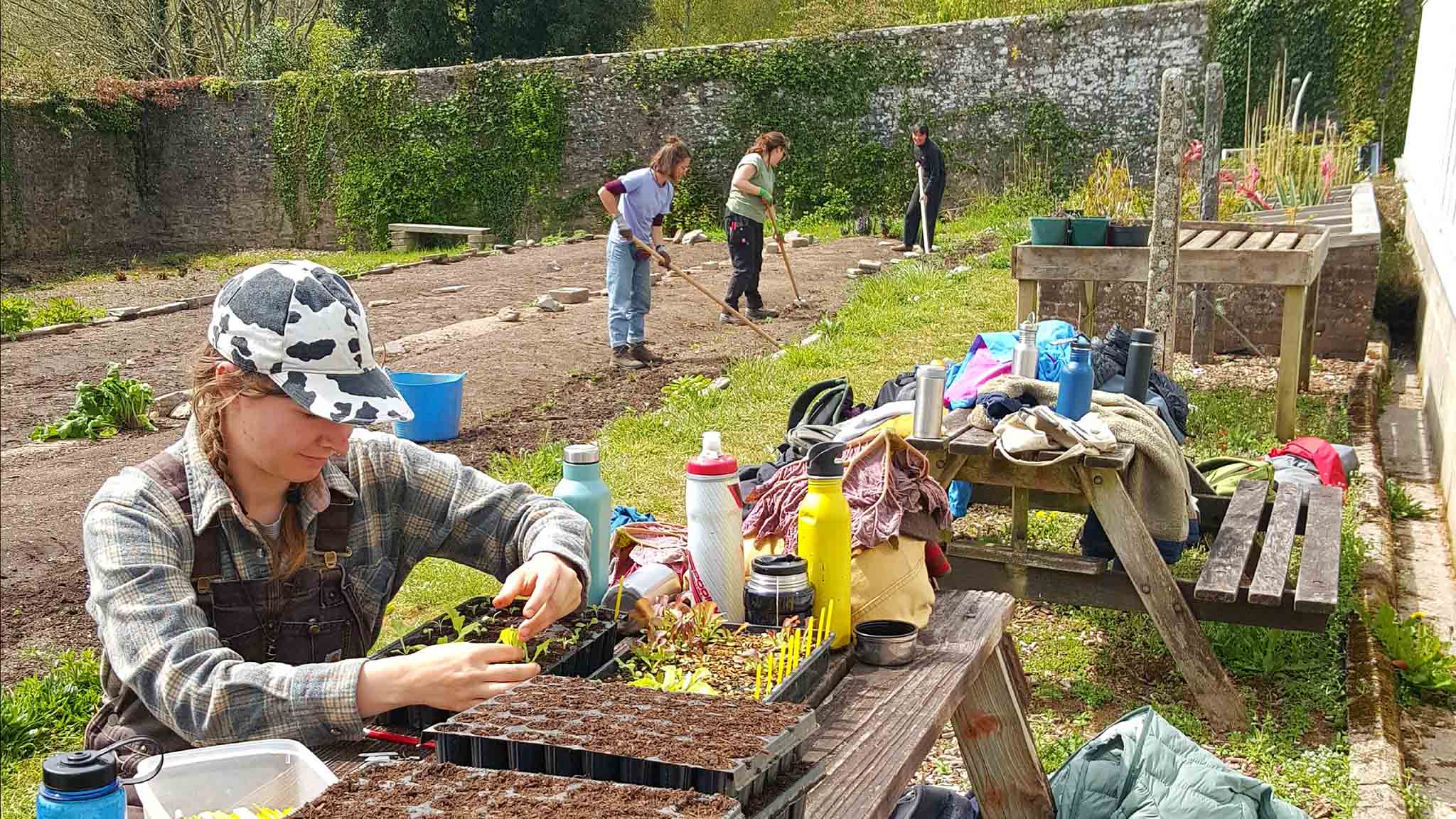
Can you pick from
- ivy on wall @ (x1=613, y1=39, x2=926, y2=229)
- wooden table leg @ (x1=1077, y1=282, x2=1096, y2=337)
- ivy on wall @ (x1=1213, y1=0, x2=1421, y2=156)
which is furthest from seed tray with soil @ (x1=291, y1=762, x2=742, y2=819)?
ivy on wall @ (x1=613, y1=39, x2=926, y2=229)

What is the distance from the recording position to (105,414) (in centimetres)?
892

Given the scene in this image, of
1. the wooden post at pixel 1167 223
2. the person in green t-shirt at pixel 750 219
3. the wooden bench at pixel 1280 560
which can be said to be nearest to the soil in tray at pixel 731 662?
the wooden bench at pixel 1280 560

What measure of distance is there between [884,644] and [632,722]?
85cm

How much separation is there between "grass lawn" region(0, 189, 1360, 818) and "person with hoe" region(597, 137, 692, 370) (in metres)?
1.06

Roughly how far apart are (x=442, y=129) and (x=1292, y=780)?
23.8 metres

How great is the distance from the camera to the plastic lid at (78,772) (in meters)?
1.35

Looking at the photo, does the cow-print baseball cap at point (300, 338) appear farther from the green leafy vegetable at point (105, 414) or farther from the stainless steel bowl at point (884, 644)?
the green leafy vegetable at point (105, 414)

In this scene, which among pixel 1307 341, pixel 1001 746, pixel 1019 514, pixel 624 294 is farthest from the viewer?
Answer: pixel 624 294

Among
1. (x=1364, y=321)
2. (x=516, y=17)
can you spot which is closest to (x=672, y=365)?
(x=1364, y=321)

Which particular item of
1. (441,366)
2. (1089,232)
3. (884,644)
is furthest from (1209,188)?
(884,644)

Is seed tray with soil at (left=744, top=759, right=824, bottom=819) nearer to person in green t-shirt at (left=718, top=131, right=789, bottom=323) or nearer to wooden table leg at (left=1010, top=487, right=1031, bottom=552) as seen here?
wooden table leg at (left=1010, top=487, right=1031, bottom=552)

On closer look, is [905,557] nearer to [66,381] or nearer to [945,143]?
[66,381]

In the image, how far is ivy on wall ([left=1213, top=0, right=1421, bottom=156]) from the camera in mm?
17438

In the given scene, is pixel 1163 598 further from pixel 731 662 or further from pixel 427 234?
pixel 427 234
